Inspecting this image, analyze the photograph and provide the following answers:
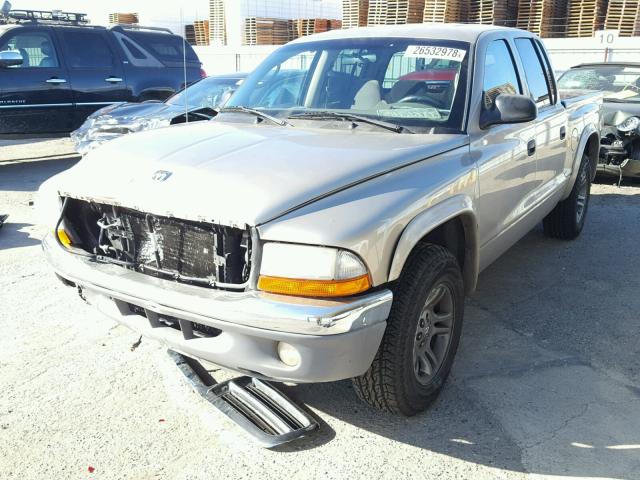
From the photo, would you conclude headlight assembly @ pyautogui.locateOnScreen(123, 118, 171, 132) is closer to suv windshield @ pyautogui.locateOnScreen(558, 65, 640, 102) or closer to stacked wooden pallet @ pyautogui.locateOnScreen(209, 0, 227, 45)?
suv windshield @ pyautogui.locateOnScreen(558, 65, 640, 102)

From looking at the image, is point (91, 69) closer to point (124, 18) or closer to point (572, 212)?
point (572, 212)

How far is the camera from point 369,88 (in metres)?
3.70

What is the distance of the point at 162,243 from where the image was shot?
109 inches

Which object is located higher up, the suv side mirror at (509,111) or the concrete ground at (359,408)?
the suv side mirror at (509,111)

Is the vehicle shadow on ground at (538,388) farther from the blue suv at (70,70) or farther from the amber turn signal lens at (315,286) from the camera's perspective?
the blue suv at (70,70)

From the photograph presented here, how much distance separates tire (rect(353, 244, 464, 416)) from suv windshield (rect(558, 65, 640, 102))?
20.4 ft

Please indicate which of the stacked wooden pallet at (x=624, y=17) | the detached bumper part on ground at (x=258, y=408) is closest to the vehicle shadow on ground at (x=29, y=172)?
the detached bumper part on ground at (x=258, y=408)

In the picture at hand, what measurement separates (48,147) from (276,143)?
1018 centimetres

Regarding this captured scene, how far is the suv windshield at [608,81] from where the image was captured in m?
8.23

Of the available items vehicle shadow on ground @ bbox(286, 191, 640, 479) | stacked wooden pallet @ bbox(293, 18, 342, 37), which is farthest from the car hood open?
stacked wooden pallet @ bbox(293, 18, 342, 37)

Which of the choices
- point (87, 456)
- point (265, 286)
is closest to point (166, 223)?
point (265, 286)

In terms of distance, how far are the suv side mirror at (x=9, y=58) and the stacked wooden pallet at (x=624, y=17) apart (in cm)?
1442

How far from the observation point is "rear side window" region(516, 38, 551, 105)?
448 cm

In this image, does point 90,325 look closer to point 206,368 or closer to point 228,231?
point 206,368
